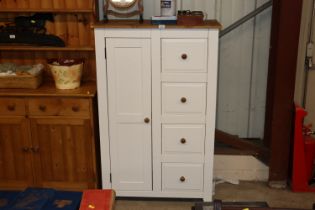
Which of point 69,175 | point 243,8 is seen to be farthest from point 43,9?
point 243,8

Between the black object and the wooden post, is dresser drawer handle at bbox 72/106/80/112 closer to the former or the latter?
the black object

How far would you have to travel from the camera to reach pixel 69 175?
291cm

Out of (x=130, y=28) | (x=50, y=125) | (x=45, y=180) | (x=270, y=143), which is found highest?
(x=130, y=28)

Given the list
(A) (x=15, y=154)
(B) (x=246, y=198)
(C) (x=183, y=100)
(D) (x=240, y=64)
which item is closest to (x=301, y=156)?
(B) (x=246, y=198)

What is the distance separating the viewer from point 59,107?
9.09 ft

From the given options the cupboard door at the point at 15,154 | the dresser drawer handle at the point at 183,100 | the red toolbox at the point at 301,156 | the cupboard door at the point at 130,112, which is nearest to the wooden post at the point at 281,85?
the red toolbox at the point at 301,156

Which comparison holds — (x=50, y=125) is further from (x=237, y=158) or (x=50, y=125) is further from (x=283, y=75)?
(x=283, y=75)

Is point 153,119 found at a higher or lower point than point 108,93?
lower

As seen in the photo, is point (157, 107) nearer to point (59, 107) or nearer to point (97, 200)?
point (59, 107)

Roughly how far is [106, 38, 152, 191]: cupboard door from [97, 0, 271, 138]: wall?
0.60m

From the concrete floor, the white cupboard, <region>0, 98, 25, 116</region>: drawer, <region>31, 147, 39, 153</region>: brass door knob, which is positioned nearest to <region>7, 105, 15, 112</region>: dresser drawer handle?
<region>0, 98, 25, 116</region>: drawer

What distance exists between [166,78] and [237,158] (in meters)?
1.02

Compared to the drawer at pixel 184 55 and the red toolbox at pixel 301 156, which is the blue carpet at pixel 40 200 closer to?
the drawer at pixel 184 55

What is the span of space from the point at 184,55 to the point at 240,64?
2.64 feet
